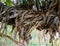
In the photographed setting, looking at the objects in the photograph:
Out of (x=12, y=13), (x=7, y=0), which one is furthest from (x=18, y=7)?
(x=7, y=0)

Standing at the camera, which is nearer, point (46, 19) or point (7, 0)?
point (46, 19)

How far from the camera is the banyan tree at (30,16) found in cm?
49

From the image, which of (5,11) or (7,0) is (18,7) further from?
(7,0)

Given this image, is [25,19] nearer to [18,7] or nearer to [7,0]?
[18,7]

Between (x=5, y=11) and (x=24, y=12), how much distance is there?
0.07 metres

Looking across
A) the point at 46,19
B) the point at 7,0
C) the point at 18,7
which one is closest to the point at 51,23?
the point at 46,19

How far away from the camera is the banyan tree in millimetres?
489

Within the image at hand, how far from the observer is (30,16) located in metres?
0.51

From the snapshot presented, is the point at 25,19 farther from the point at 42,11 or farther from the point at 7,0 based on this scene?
the point at 7,0

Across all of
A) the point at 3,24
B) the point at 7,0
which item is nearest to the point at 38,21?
the point at 3,24

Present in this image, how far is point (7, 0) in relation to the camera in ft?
2.23

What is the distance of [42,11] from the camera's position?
19.5 inches

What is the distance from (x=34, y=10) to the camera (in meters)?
0.51

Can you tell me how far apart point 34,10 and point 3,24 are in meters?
0.12
